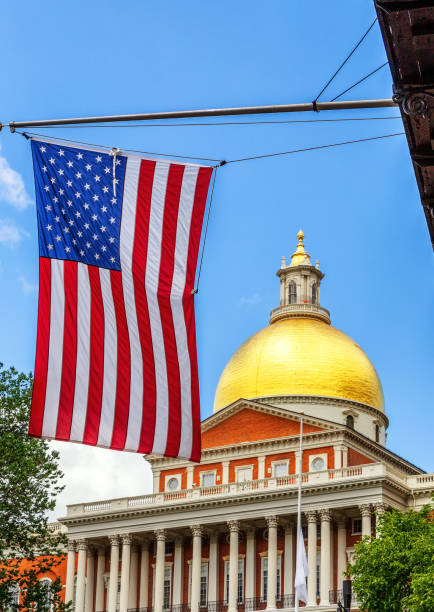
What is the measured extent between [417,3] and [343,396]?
75.3 metres

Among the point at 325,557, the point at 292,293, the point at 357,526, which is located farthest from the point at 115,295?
the point at 292,293

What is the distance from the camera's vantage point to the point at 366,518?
72500 millimetres

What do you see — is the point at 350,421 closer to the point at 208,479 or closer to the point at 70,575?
the point at 208,479

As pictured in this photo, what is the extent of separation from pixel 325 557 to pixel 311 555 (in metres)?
1.15

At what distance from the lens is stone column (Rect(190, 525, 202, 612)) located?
7638 cm

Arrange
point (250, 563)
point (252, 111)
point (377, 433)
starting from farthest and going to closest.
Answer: point (377, 433), point (250, 563), point (252, 111)

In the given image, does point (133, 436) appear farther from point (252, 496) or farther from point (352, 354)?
point (352, 354)

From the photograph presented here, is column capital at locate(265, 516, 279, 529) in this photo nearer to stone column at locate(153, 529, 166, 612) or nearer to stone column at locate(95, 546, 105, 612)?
stone column at locate(153, 529, 166, 612)

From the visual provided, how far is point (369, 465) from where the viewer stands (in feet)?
243

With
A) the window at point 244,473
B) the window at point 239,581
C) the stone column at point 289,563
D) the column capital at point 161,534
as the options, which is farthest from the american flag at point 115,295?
the window at point 244,473

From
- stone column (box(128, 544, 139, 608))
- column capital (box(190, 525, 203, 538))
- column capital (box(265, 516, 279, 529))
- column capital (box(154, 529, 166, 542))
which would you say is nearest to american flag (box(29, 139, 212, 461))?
column capital (box(265, 516, 279, 529))

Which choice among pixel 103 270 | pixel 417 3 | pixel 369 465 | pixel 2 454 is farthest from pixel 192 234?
pixel 369 465

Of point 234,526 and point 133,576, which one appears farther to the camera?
point 133,576

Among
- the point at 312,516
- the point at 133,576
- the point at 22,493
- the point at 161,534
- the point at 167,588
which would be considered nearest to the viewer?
the point at 22,493
